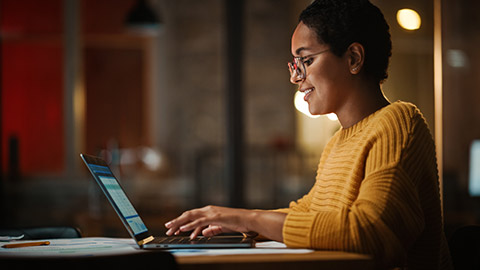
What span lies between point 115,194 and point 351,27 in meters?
0.65

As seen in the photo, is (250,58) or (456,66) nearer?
(456,66)

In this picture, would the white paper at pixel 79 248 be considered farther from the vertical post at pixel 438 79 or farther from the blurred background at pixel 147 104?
the blurred background at pixel 147 104

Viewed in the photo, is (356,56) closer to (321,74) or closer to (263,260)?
(321,74)

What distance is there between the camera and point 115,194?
1.37m

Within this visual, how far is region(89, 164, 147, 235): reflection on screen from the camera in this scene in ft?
4.33

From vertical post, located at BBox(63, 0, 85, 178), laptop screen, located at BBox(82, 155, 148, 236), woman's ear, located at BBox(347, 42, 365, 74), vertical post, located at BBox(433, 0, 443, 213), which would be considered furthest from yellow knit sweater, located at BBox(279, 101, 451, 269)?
vertical post, located at BBox(63, 0, 85, 178)

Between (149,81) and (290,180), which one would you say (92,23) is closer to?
(149,81)

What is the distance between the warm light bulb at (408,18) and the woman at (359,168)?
1880 mm

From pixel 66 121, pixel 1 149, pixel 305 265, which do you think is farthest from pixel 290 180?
pixel 305 265

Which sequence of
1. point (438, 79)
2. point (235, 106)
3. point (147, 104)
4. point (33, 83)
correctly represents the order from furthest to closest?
1. point (147, 104)
2. point (33, 83)
3. point (235, 106)
4. point (438, 79)

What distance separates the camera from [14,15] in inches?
305

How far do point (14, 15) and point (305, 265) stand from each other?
24.6 feet

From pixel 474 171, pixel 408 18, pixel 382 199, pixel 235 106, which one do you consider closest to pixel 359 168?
pixel 382 199

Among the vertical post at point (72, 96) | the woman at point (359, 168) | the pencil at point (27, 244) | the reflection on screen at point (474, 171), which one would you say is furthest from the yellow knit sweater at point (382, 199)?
the vertical post at point (72, 96)
